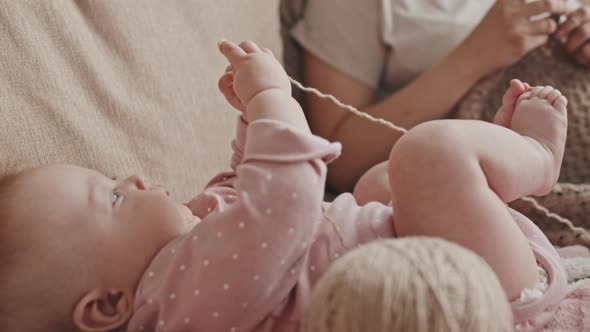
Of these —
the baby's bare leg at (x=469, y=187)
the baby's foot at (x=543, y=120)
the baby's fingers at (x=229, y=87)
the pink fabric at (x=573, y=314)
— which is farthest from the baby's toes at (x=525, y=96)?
→ the baby's fingers at (x=229, y=87)

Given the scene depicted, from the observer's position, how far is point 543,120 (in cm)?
77

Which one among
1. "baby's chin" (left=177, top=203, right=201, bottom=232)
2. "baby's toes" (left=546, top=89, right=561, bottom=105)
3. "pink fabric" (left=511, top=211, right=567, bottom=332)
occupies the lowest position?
"pink fabric" (left=511, top=211, right=567, bottom=332)

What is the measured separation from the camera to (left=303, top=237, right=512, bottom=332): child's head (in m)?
0.46

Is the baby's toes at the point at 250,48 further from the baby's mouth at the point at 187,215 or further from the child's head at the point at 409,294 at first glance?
the child's head at the point at 409,294

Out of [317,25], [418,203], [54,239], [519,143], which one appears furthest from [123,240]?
[317,25]

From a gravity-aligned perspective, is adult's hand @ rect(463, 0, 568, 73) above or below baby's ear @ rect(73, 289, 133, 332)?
above

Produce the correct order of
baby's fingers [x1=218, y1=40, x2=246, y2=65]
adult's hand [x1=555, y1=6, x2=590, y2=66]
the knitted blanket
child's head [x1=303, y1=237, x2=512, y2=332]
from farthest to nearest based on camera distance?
1. adult's hand [x1=555, y1=6, x2=590, y2=66]
2. the knitted blanket
3. baby's fingers [x1=218, y1=40, x2=246, y2=65]
4. child's head [x1=303, y1=237, x2=512, y2=332]

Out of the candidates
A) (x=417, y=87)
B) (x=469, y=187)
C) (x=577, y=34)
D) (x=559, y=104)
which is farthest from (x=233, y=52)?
(x=577, y=34)

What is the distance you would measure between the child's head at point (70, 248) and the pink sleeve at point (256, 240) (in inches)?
3.0

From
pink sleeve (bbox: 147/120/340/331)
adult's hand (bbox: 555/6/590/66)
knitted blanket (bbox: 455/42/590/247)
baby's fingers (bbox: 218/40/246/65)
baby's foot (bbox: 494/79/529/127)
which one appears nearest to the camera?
pink sleeve (bbox: 147/120/340/331)

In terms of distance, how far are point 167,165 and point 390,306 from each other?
57 cm

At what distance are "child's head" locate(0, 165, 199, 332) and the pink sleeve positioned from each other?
8cm

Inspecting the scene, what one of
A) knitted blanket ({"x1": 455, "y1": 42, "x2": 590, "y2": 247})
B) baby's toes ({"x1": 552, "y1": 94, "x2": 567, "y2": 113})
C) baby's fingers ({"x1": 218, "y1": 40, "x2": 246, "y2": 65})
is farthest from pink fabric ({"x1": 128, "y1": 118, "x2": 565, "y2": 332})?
knitted blanket ({"x1": 455, "y1": 42, "x2": 590, "y2": 247})

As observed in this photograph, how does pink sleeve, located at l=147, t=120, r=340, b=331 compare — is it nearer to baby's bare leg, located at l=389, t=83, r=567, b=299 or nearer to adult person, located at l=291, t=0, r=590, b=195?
baby's bare leg, located at l=389, t=83, r=567, b=299
